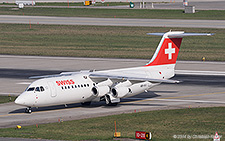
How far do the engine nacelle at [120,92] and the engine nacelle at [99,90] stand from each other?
0.60m

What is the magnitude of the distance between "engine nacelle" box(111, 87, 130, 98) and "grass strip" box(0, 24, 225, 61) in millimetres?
28503

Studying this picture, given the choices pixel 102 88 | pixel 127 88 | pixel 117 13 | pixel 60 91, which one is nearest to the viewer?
pixel 60 91

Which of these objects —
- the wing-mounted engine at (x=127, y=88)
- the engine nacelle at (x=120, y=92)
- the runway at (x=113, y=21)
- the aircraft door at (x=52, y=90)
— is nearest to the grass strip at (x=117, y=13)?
the runway at (x=113, y=21)

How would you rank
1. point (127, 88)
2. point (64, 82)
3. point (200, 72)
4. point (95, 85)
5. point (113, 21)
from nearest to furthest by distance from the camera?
point (64, 82), point (127, 88), point (95, 85), point (200, 72), point (113, 21)

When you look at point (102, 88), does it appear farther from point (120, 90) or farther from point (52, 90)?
point (52, 90)

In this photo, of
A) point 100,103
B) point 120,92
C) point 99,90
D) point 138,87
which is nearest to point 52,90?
point 99,90

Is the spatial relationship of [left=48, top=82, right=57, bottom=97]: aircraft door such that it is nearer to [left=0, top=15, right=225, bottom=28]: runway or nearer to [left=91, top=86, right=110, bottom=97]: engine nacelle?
[left=91, top=86, right=110, bottom=97]: engine nacelle

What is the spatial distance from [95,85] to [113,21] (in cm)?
6661

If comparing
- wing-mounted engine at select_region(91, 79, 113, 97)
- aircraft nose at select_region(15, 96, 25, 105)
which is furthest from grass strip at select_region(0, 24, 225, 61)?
aircraft nose at select_region(15, 96, 25, 105)

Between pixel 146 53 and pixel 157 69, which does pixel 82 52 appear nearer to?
pixel 146 53

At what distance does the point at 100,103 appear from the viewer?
4122 centimetres

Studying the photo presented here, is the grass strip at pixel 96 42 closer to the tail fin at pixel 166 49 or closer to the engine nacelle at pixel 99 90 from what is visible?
the tail fin at pixel 166 49

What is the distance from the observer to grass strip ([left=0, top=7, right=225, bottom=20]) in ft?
359

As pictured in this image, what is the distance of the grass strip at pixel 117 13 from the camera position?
10943cm
